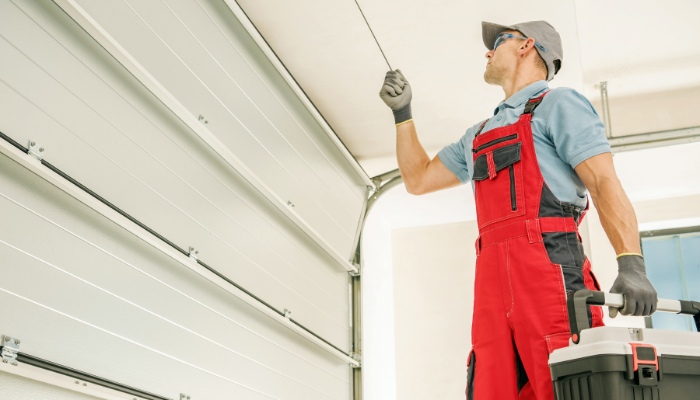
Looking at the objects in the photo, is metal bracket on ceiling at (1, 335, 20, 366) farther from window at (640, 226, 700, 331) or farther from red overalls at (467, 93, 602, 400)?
window at (640, 226, 700, 331)

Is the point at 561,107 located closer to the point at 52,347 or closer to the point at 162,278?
the point at 162,278

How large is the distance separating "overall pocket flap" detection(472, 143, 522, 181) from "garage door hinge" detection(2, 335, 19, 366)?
6.03 ft

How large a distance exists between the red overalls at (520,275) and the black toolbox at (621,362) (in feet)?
0.98

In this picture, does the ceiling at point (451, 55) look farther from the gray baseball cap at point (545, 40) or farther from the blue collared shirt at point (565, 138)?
the blue collared shirt at point (565, 138)

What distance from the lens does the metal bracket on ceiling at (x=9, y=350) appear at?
2.54 meters

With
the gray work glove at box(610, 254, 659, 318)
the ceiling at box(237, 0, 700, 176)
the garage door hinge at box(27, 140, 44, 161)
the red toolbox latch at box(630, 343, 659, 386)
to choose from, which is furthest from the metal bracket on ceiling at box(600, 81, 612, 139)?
the garage door hinge at box(27, 140, 44, 161)

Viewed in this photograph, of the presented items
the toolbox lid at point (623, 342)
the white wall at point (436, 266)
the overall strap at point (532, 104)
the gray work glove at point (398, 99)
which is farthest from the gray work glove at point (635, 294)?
the white wall at point (436, 266)

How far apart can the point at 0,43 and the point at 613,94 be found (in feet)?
14.9

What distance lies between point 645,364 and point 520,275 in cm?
66

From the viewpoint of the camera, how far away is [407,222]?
7758 millimetres

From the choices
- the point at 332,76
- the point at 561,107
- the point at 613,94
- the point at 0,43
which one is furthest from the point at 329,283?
the point at 0,43

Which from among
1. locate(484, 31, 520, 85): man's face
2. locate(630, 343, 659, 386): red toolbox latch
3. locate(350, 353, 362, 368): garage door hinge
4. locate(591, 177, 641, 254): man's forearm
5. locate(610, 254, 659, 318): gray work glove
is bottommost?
locate(630, 343, 659, 386): red toolbox latch

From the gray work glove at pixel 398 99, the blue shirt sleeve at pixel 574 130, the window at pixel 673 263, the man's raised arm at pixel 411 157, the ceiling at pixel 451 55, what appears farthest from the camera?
the window at pixel 673 263

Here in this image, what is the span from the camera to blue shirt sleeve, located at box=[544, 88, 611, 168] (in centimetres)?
299
